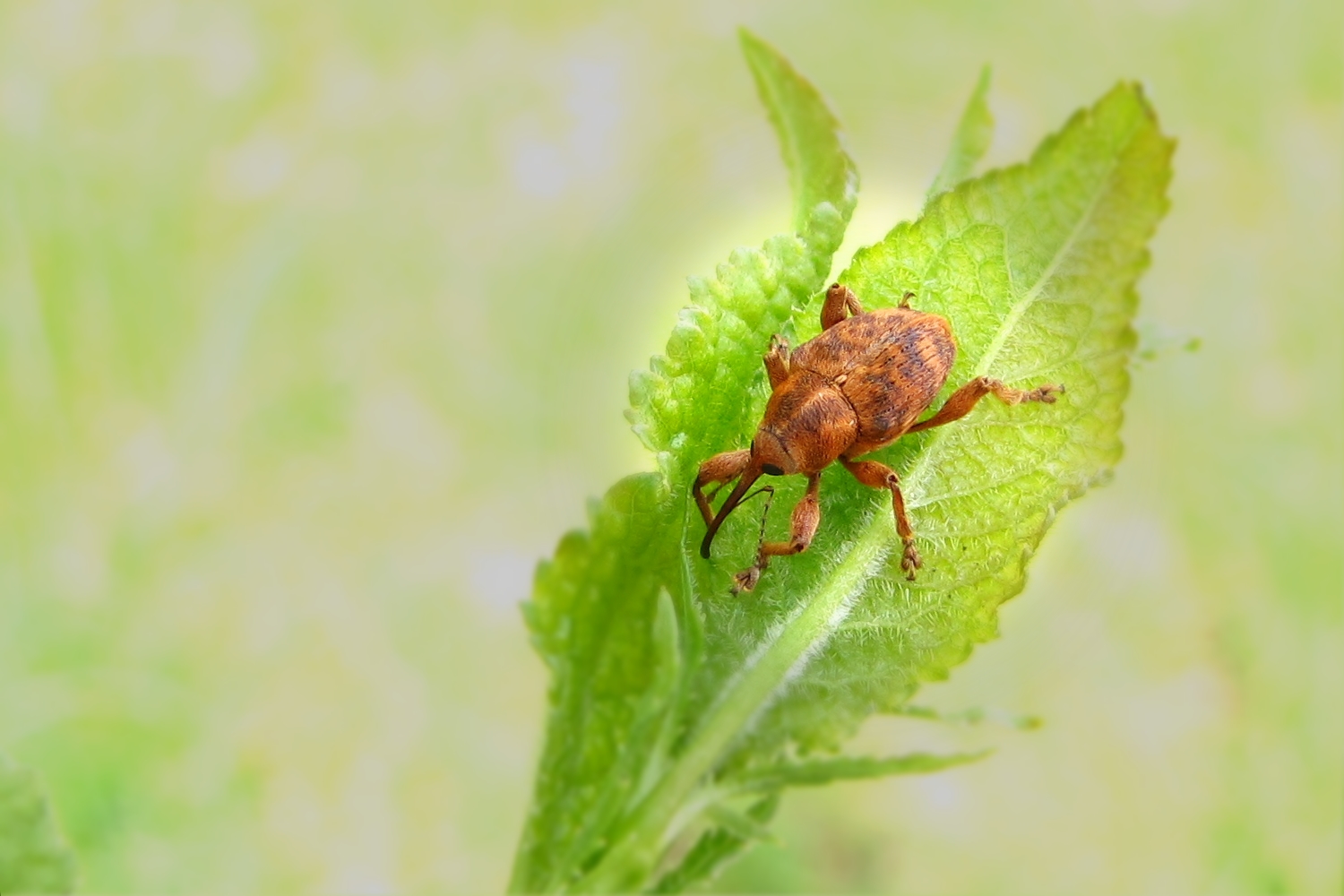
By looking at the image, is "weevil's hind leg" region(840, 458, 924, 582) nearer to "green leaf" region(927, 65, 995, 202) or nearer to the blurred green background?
"green leaf" region(927, 65, 995, 202)

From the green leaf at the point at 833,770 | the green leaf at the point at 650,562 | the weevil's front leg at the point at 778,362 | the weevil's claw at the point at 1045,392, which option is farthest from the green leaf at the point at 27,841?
the weevil's claw at the point at 1045,392

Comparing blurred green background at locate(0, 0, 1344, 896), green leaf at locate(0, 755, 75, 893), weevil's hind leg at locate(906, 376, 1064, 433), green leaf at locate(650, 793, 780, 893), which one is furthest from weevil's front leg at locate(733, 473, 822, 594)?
blurred green background at locate(0, 0, 1344, 896)

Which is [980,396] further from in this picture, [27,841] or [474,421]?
[474,421]

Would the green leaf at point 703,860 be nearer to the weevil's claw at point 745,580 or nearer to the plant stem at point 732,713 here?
the plant stem at point 732,713

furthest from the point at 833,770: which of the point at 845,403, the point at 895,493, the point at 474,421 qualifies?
the point at 474,421

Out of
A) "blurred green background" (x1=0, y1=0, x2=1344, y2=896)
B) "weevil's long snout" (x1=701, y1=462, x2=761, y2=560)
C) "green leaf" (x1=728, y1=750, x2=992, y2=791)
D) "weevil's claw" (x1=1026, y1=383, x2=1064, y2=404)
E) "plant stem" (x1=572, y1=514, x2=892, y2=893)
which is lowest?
"green leaf" (x1=728, y1=750, x2=992, y2=791)
